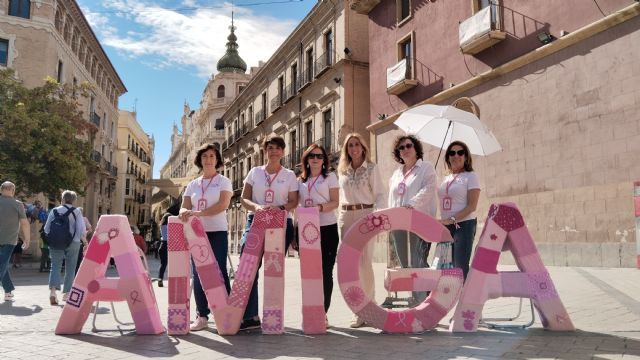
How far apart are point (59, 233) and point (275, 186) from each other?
400 cm

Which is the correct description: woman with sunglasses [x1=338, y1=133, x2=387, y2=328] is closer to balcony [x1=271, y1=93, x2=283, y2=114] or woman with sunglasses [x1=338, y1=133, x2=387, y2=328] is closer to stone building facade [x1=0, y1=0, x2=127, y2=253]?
stone building facade [x1=0, y1=0, x2=127, y2=253]

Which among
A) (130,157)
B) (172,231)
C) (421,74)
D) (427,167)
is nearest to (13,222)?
(172,231)

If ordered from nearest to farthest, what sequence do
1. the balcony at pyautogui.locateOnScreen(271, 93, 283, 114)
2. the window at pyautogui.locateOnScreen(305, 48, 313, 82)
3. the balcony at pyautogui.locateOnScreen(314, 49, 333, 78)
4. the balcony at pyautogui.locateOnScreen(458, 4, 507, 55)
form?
the balcony at pyautogui.locateOnScreen(458, 4, 507, 55) < the balcony at pyautogui.locateOnScreen(314, 49, 333, 78) < the window at pyautogui.locateOnScreen(305, 48, 313, 82) < the balcony at pyautogui.locateOnScreen(271, 93, 283, 114)

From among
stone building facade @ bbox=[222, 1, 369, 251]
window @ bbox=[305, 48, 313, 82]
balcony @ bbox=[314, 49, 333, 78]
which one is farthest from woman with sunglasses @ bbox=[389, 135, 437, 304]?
window @ bbox=[305, 48, 313, 82]

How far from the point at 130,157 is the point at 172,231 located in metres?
52.0

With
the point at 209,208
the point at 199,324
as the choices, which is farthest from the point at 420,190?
the point at 199,324

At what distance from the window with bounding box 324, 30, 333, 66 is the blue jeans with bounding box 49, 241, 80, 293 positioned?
746 inches

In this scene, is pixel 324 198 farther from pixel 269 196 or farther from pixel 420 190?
pixel 420 190

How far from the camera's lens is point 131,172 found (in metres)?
53.6

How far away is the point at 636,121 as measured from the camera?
1069cm

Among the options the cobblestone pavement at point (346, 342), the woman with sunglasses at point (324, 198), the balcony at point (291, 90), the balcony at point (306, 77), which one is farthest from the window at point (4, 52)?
the woman with sunglasses at point (324, 198)

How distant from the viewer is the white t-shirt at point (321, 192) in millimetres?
5168

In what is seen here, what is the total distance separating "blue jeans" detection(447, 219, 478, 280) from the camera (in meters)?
5.12

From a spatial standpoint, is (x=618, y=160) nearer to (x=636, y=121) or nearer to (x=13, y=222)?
(x=636, y=121)
